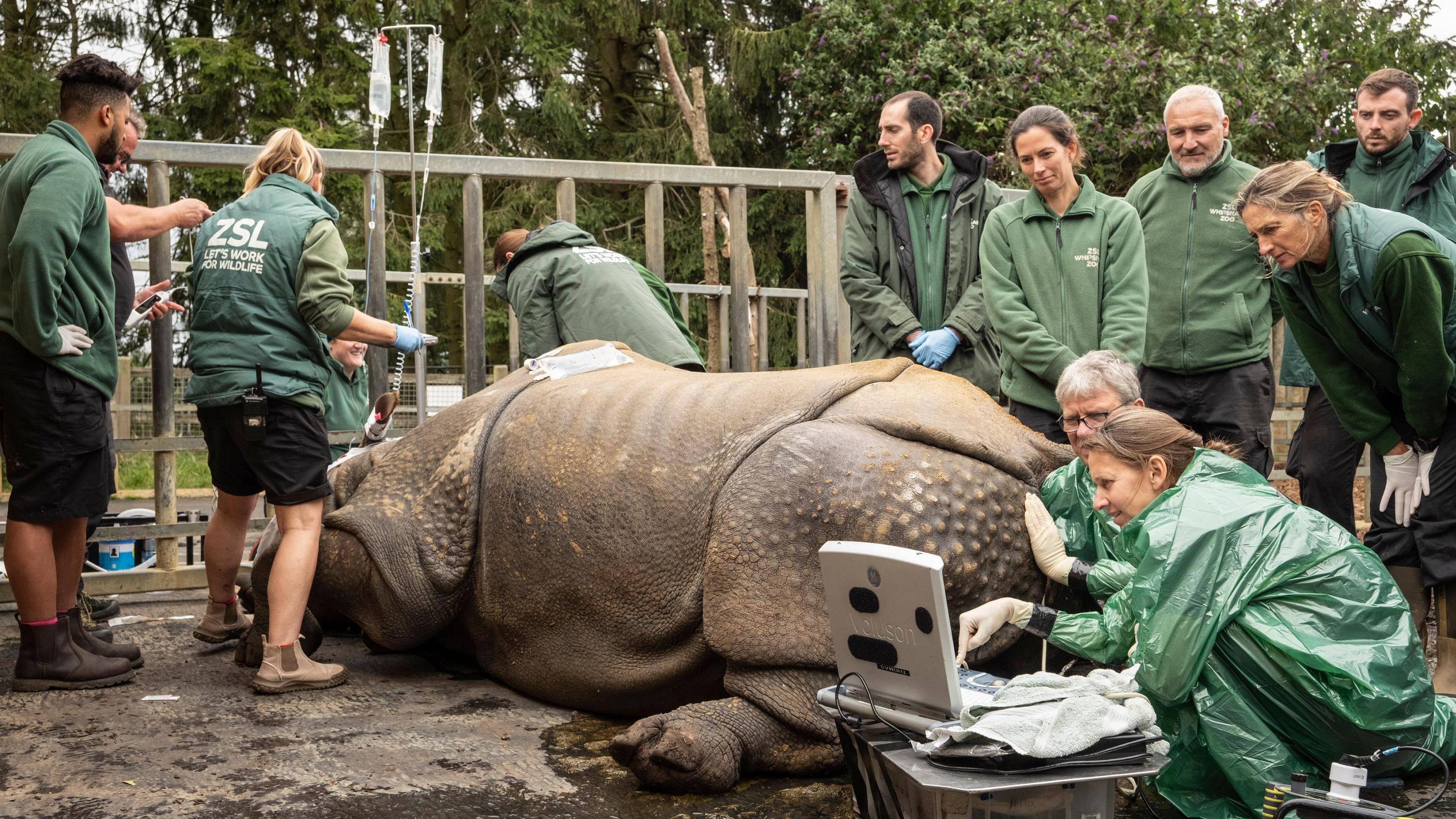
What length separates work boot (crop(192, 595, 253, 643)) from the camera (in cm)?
486

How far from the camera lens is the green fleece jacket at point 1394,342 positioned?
3.50 m

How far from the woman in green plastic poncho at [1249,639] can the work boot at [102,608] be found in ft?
13.1

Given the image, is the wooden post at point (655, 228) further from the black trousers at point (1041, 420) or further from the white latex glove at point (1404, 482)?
the white latex glove at point (1404, 482)

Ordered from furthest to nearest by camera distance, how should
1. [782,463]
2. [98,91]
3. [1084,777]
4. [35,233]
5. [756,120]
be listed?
1. [756,120]
2. [98,91]
3. [35,233]
4. [782,463]
5. [1084,777]

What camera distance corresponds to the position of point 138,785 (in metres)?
3.12

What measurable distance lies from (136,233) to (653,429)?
2338mm

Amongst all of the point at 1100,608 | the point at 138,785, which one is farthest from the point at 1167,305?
the point at 138,785

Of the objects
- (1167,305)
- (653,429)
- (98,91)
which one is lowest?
(653,429)

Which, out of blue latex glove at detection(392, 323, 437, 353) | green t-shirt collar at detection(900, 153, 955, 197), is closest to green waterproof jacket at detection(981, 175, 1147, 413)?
green t-shirt collar at detection(900, 153, 955, 197)

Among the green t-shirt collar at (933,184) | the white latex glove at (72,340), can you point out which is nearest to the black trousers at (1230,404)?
the green t-shirt collar at (933,184)

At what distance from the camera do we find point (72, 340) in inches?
163

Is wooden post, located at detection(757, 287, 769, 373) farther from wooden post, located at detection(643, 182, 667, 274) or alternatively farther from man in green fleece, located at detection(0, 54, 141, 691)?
man in green fleece, located at detection(0, 54, 141, 691)

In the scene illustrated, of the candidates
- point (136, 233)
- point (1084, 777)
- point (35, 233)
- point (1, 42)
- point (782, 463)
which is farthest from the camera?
point (1, 42)

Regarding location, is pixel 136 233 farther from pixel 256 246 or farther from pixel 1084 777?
pixel 1084 777
